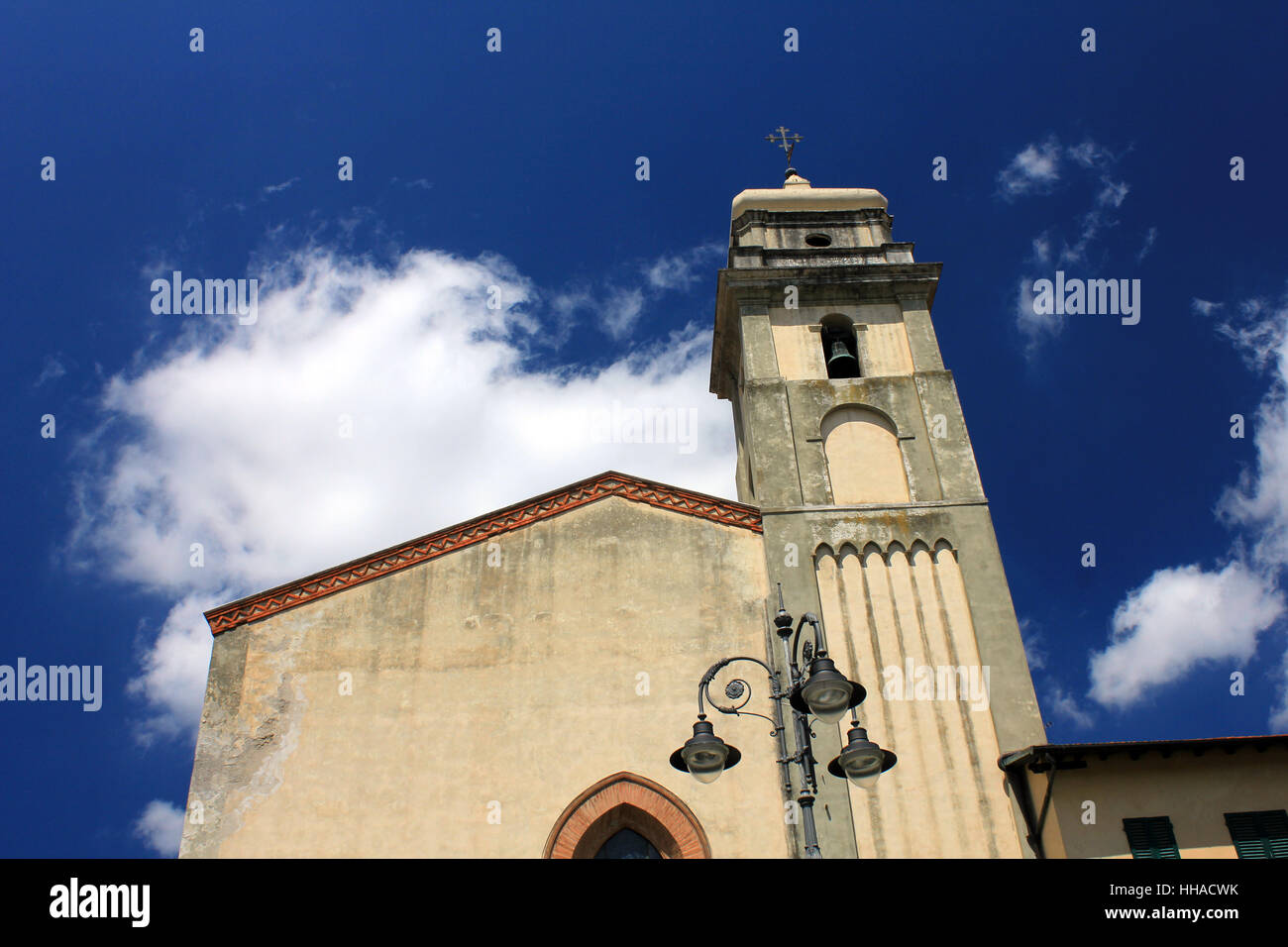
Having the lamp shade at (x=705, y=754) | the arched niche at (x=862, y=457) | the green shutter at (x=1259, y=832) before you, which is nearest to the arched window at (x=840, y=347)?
the arched niche at (x=862, y=457)

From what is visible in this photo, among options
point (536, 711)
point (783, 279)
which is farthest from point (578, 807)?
point (783, 279)

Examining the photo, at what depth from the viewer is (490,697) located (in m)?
14.3

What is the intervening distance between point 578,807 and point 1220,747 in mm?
8276

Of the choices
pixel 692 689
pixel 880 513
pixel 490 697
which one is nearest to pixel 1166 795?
pixel 880 513

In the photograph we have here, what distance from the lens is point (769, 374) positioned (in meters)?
18.3

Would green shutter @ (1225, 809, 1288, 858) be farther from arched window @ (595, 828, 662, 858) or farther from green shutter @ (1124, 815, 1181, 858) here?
arched window @ (595, 828, 662, 858)

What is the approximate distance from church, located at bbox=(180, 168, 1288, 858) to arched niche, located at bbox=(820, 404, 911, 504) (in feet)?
0.14

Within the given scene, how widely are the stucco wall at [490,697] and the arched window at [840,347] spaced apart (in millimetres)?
4554

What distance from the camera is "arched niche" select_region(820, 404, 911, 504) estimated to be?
1672 centimetres

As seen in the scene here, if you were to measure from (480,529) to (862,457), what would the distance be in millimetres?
6582

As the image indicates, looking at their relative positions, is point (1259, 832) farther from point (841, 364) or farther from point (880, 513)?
point (841, 364)

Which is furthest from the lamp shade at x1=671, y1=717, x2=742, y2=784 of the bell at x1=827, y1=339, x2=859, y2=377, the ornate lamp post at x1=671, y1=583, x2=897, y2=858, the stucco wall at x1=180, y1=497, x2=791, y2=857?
the bell at x1=827, y1=339, x2=859, y2=377
